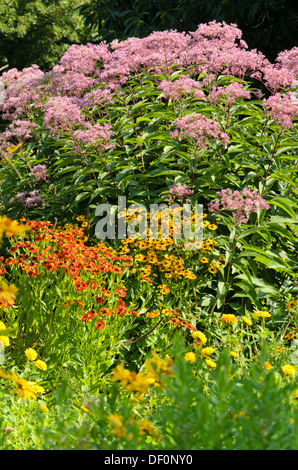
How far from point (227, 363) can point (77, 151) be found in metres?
3.02

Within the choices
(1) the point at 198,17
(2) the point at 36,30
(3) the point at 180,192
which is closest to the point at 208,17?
(1) the point at 198,17

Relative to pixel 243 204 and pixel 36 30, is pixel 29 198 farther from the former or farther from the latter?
pixel 36 30

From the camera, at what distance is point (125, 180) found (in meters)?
4.27

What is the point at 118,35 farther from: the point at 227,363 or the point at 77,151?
the point at 227,363

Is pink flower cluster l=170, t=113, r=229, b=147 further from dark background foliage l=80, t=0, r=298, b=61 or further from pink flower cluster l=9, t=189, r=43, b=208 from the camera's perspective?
dark background foliage l=80, t=0, r=298, b=61

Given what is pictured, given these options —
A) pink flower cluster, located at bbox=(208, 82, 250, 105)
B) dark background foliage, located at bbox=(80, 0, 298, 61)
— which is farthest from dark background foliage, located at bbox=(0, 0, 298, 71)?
pink flower cluster, located at bbox=(208, 82, 250, 105)

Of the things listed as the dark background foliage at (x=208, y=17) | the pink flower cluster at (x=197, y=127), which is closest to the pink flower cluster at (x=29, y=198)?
the pink flower cluster at (x=197, y=127)

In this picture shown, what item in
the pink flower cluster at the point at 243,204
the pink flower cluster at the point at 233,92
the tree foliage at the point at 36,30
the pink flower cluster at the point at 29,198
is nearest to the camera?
the pink flower cluster at the point at 243,204

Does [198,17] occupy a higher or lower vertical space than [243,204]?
higher

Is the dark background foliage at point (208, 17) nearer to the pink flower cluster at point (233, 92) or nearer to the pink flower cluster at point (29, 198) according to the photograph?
the pink flower cluster at point (233, 92)

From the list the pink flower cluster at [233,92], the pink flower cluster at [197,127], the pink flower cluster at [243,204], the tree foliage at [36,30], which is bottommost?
the pink flower cluster at [243,204]

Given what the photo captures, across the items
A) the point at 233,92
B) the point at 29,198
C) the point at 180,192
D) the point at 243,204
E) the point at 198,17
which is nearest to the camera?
A: the point at 243,204

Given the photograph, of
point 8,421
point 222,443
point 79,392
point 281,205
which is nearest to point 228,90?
point 281,205

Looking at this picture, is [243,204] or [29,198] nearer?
[243,204]
